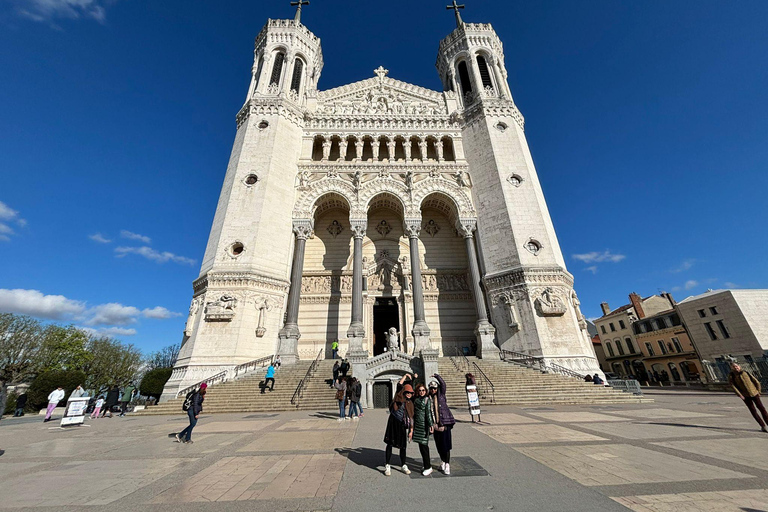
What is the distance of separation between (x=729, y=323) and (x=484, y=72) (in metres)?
29.1

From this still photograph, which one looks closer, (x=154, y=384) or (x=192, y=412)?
(x=192, y=412)

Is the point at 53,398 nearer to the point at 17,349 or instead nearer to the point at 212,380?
the point at 212,380

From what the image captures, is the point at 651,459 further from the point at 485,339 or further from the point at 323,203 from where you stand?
the point at 323,203

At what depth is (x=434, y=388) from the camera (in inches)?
171

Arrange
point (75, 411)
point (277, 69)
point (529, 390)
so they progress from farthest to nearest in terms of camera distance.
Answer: point (277, 69) < point (529, 390) < point (75, 411)

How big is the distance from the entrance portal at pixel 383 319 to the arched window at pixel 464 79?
62.3ft

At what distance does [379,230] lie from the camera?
22734 millimetres

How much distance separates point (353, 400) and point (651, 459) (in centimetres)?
702

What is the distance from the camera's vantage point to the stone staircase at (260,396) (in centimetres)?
1164

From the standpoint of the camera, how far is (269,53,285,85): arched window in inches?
946

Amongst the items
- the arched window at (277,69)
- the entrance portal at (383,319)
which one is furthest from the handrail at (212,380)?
the arched window at (277,69)

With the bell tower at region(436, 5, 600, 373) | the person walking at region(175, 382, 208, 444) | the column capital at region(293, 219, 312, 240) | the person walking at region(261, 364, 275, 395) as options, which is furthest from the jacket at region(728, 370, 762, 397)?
the column capital at region(293, 219, 312, 240)

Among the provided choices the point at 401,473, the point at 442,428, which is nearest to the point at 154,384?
the point at 401,473

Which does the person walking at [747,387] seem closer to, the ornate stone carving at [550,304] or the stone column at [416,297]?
the ornate stone carving at [550,304]
